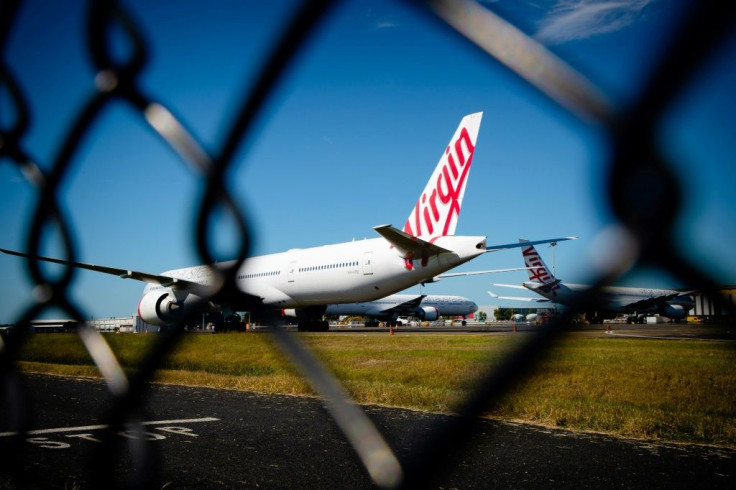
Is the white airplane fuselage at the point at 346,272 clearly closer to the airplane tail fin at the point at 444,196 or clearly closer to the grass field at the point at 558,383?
the airplane tail fin at the point at 444,196

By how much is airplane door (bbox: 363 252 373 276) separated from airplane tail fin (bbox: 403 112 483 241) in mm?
2581

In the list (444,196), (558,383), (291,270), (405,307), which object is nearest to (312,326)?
(291,270)

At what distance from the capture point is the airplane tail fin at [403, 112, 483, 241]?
12203mm

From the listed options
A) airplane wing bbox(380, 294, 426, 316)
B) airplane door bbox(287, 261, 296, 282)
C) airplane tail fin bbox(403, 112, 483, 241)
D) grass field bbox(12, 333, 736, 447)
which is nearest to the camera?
grass field bbox(12, 333, 736, 447)

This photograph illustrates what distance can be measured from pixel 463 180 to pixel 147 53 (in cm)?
1199

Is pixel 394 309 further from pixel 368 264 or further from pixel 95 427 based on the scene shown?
pixel 95 427

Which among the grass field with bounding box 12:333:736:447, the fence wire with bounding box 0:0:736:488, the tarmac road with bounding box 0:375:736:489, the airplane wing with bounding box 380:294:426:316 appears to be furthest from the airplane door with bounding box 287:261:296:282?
the airplane wing with bounding box 380:294:426:316

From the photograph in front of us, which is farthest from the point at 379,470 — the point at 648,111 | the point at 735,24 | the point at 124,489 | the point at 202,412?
the point at 202,412

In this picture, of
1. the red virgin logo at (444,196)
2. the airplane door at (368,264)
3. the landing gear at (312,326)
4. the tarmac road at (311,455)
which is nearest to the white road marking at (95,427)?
the tarmac road at (311,455)

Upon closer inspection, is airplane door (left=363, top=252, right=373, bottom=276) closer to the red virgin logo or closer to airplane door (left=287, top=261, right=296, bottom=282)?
the red virgin logo

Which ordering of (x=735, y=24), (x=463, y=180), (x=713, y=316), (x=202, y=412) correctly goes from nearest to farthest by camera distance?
(x=735, y=24) < (x=713, y=316) < (x=202, y=412) < (x=463, y=180)

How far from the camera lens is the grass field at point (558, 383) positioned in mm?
5445

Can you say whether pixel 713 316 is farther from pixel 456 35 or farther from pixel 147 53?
pixel 147 53

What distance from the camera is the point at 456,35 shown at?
93 cm
